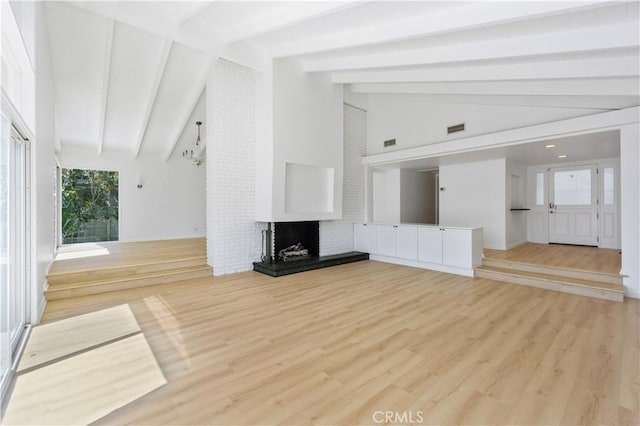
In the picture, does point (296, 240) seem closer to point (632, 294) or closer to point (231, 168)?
point (231, 168)

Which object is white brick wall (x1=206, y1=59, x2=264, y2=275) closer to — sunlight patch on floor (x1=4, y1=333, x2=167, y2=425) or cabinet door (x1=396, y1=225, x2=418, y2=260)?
sunlight patch on floor (x1=4, y1=333, x2=167, y2=425)

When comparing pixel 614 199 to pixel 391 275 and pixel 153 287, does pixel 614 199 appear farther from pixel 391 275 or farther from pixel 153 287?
pixel 153 287

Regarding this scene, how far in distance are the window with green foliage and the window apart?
40.3 feet

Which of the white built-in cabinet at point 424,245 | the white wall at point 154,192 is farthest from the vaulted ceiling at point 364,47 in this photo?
the white built-in cabinet at point 424,245

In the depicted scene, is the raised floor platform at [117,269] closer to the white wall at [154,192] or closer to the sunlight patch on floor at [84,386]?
the white wall at [154,192]

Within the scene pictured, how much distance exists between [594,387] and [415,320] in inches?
60.1

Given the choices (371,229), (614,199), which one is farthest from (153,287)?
(614,199)

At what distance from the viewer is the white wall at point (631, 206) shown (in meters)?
4.17

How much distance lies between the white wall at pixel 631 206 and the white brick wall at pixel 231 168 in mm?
5945

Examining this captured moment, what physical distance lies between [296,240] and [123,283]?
127 inches

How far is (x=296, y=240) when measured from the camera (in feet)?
21.4

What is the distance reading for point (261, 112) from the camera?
18.6 ft

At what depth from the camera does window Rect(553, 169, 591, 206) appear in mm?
7406

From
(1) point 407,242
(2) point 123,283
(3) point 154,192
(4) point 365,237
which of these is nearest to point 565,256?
(1) point 407,242
